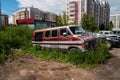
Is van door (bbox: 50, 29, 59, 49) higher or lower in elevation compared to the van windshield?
lower

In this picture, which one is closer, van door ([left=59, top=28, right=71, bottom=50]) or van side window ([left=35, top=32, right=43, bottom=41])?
van door ([left=59, top=28, right=71, bottom=50])

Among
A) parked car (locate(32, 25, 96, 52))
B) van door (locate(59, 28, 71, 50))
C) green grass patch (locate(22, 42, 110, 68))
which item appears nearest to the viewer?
green grass patch (locate(22, 42, 110, 68))

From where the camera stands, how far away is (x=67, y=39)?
10.1m

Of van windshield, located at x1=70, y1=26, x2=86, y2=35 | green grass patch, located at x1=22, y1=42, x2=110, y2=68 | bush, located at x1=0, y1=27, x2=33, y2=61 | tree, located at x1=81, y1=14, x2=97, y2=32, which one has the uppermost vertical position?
tree, located at x1=81, y1=14, x2=97, y2=32

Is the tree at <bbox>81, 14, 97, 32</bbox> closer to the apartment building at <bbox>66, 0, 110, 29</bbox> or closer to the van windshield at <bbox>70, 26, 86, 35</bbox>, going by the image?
the van windshield at <bbox>70, 26, 86, 35</bbox>

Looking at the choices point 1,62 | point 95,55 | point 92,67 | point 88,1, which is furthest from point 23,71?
point 88,1

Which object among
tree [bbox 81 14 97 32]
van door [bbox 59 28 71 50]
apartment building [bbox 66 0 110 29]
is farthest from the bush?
apartment building [bbox 66 0 110 29]

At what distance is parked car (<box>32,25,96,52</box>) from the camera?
952cm

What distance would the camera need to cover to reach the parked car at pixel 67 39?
952 cm

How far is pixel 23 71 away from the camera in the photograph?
7.29 meters

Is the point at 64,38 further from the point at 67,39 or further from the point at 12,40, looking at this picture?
the point at 12,40

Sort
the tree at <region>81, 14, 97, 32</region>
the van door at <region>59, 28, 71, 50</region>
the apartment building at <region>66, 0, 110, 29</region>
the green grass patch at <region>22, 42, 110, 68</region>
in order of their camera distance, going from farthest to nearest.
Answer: the apartment building at <region>66, 0, 110, 29</region> → the tree at <region>81, 14, 97, 32</region> → the van door at <region>59, 28, 71, 50</region> → the green grass patch at <region>22, 42, 110, 68</region>

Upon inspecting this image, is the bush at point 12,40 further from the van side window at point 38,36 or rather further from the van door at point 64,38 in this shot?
the van door at point 64,38

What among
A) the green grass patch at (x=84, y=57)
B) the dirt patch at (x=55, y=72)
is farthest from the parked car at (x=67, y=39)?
the dirt patch at (x=55, y=72)
